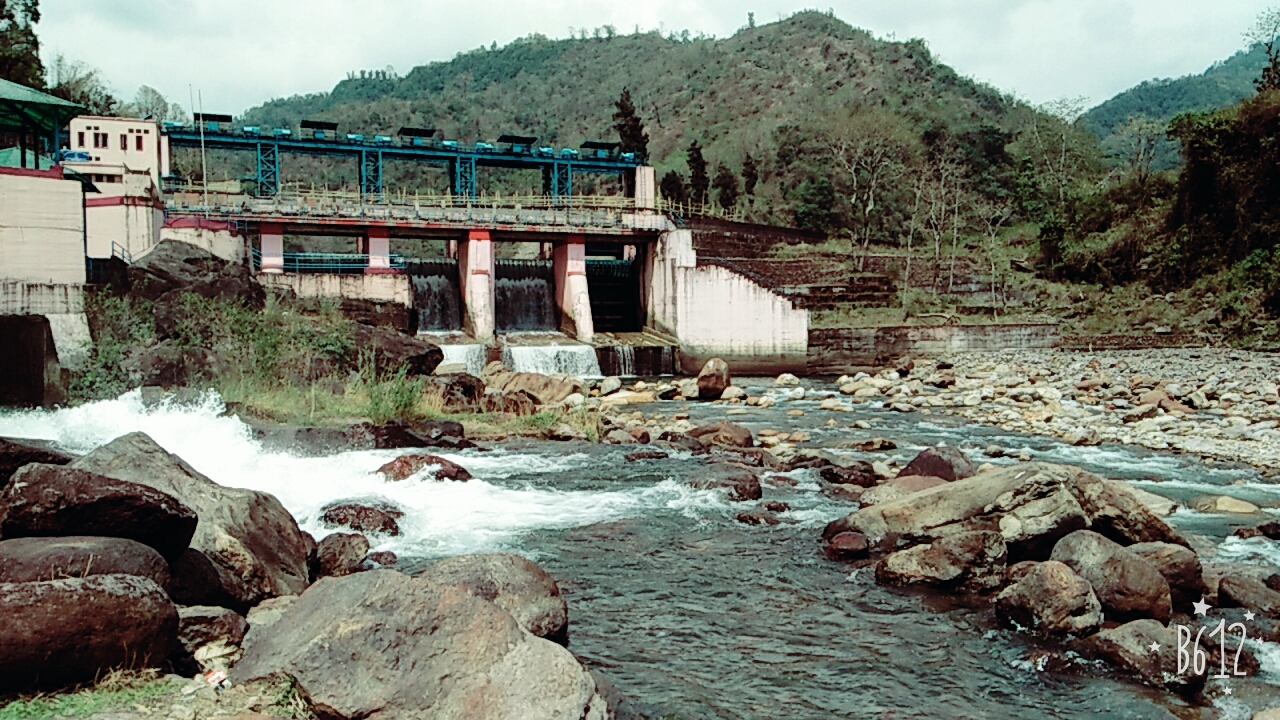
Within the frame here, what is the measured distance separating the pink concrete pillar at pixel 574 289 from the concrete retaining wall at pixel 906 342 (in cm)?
727

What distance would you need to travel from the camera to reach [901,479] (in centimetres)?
1128

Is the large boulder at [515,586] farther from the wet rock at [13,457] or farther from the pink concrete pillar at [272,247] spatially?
the pink concrete pillar at [272,247]

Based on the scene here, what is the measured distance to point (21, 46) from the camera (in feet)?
114

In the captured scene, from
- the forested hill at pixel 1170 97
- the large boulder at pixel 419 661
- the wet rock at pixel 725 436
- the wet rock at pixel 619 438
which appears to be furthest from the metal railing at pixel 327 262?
the forested hill at pixel 1170 97

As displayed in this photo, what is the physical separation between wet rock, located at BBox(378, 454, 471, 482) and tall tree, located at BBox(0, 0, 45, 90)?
28026 millimetres

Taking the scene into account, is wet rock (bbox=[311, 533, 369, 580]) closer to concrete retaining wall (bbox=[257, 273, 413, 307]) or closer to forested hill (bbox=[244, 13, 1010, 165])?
concrete retaining wall (bbox=[257, 273, 413, 307])

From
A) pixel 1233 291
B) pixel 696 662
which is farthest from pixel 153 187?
pixel 1233 291

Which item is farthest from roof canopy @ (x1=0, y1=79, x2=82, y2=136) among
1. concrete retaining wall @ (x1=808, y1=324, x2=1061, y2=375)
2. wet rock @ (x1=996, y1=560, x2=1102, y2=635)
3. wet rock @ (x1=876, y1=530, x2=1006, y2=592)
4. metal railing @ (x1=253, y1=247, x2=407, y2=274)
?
concrete retaining wall @ (x1=808, y1=324, x2=1061, y2=375)

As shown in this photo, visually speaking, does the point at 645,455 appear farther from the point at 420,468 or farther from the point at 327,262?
the point at 327,262

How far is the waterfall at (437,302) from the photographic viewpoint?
31.2 m

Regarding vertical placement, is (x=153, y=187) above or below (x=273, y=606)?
above

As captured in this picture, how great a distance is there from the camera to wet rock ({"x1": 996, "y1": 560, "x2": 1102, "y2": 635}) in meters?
6.81

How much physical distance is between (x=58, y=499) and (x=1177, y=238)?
3392 centimetres

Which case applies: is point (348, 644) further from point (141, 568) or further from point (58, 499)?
point (58, 499)
